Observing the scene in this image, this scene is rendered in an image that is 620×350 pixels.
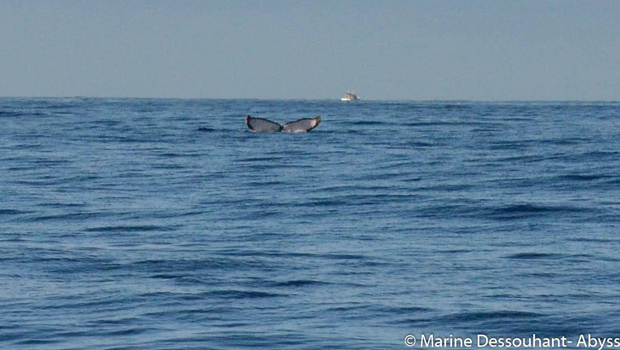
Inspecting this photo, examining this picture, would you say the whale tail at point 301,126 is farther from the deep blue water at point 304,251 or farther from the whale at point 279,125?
the deep blue water at point 304,251

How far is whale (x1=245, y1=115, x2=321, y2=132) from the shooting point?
2143 inches

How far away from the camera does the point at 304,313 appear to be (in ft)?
43.6

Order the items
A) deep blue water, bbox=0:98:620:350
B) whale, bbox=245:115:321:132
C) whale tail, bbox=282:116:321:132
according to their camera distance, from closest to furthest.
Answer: deep blue water, bbox=0:98:620:350 < whale, bbox=245:115:321:132 < whale tail, bbox=282:116:321:132

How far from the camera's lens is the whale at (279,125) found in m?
54.4

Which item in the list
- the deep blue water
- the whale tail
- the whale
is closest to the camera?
the deep blue water

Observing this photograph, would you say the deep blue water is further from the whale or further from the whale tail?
the whale tail

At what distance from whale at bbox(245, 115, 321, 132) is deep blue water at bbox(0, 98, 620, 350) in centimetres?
1807

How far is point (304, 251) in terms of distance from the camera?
17750 mm

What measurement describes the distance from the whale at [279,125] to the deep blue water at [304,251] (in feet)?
59.3

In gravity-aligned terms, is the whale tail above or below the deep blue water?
above

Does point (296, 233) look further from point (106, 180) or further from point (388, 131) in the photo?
point (388, 131)

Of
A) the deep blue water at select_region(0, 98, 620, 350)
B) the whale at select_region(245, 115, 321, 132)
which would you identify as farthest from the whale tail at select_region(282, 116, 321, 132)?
the deep blue water at select_region(0, 98, 620, 350)

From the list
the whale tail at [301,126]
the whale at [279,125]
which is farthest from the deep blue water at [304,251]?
the whale tail at [301,126]

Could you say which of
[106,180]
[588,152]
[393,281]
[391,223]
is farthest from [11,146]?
[393,281]
